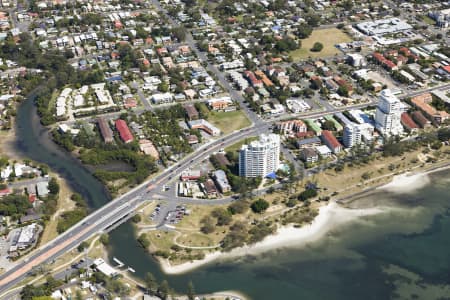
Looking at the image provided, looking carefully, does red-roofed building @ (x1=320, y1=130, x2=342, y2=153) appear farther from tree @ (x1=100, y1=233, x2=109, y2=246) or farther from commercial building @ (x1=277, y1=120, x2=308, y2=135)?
tree @ (x1=100, y1=233, x2=109, y2=246)

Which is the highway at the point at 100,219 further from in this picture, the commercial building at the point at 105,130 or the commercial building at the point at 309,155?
the commercial building at the point at 105,130

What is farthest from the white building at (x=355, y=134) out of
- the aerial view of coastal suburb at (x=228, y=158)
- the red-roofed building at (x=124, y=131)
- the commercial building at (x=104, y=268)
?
the commercial building at (x=104, y=268)

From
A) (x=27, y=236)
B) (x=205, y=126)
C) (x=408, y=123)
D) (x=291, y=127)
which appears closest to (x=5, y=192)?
(x=27, y=236)

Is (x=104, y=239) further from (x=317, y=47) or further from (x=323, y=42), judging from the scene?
(x=323, y=42)

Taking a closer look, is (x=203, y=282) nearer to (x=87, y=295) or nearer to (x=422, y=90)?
(x=87, y=295)

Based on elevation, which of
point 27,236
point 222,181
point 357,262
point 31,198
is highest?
point 27,236

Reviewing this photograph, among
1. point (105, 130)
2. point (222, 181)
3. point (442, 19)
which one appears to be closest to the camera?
point (222, 181)
